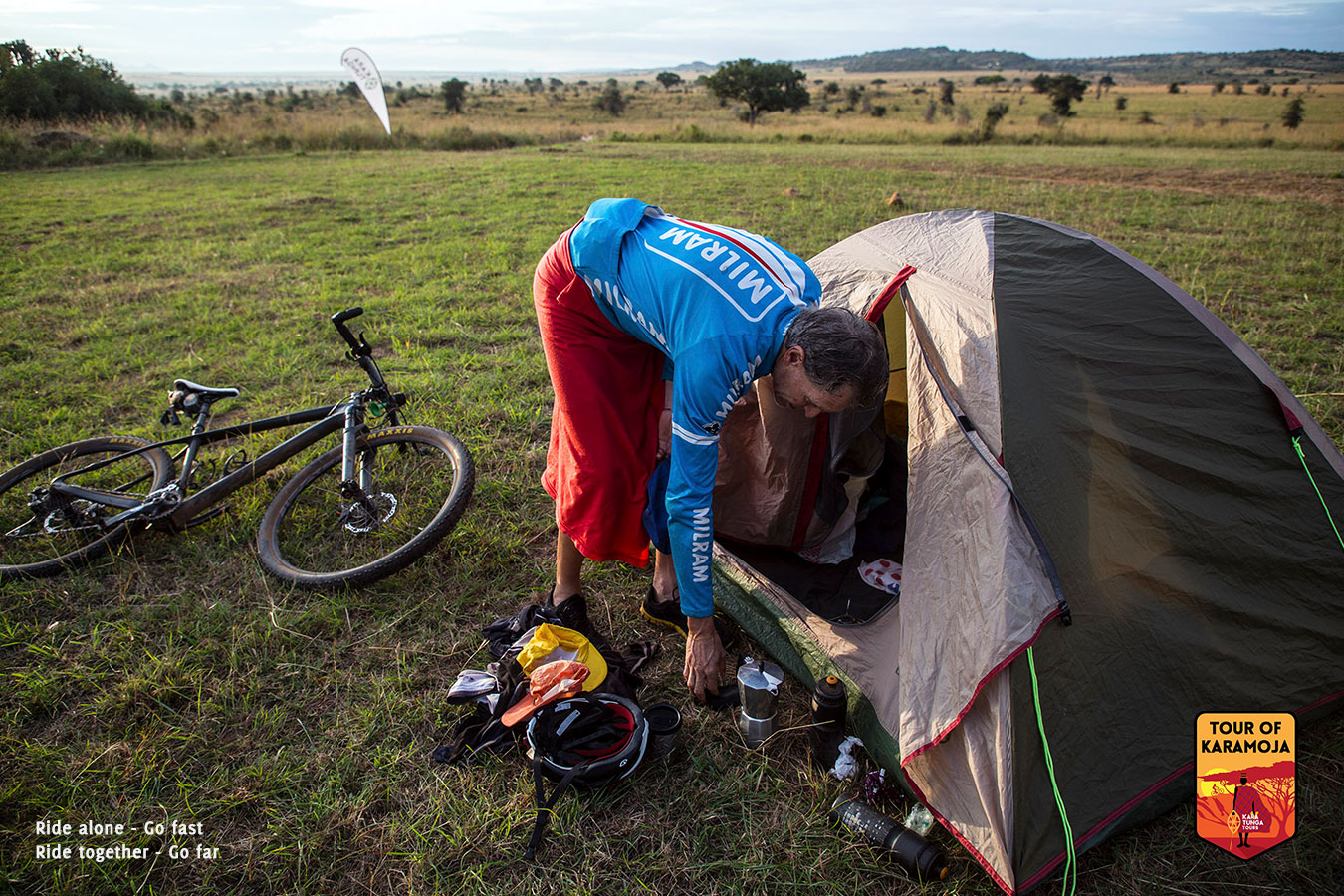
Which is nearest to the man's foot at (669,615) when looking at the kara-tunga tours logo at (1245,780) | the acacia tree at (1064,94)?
the kara-tunga tours logo at (1245,780)

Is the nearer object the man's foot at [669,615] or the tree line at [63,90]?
the man's foot at [669,615]

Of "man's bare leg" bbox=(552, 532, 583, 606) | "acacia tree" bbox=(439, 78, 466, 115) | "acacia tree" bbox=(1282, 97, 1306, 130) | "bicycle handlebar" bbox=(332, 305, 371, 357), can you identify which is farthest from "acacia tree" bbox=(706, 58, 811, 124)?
"man's bare leg" bbox=(552, 532, 583, 606)

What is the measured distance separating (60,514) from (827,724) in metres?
3.84

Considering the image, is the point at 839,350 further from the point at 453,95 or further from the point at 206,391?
the point at 453,95

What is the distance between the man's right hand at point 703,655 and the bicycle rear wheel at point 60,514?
2926 millimetres

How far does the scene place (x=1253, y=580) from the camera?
252 cm

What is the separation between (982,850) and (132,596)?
3.65 meters

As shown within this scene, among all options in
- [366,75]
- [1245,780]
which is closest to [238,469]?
[1245,780]

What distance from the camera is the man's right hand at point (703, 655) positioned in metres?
2.39

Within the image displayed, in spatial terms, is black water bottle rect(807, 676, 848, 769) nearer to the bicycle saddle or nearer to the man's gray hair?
the man's gray hair

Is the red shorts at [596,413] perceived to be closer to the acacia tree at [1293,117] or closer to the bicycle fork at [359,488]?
the bicycle fork at [359,488]

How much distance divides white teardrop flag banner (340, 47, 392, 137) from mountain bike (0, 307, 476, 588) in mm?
14533

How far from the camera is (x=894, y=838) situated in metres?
2.16

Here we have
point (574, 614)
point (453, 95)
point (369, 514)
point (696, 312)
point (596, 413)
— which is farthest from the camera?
point (453, 95)
